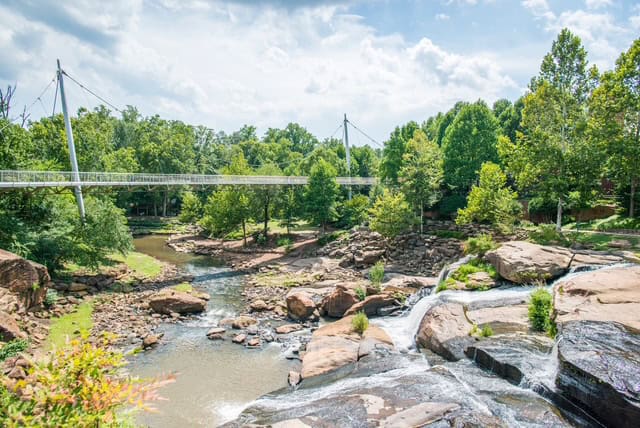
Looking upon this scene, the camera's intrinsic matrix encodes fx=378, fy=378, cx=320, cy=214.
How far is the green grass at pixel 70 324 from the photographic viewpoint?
594 inches

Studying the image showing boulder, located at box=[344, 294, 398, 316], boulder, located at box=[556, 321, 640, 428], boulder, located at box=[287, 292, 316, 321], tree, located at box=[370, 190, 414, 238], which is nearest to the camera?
boulder, located at box=[556, 321, 640, 428]

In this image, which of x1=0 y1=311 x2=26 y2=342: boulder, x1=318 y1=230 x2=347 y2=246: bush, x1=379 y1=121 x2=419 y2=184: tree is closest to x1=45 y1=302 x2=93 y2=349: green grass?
x1=0 y1=311 x2=26 y2=342: boulder

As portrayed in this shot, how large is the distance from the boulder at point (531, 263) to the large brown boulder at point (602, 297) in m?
1.93

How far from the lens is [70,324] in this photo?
16.6 metres

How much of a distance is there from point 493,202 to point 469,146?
444 inches

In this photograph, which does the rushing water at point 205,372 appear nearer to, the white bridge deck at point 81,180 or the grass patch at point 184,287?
the grass patch at point 184,287

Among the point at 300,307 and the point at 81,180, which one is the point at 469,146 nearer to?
the point at 300,307

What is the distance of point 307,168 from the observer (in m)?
55.4

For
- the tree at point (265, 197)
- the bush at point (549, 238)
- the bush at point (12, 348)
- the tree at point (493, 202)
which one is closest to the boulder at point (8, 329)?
the bush at point (12, 348)

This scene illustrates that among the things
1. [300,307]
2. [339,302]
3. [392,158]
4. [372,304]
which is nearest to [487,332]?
[372,304]

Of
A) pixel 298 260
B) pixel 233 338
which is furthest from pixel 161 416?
pixel 298 260

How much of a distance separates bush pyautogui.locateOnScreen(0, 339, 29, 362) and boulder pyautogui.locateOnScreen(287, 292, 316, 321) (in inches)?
419

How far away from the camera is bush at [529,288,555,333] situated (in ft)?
41.9

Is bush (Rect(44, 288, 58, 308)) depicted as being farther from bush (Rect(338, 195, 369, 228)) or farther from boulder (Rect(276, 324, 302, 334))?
bush (Rect(338, 195, 369, 228))
